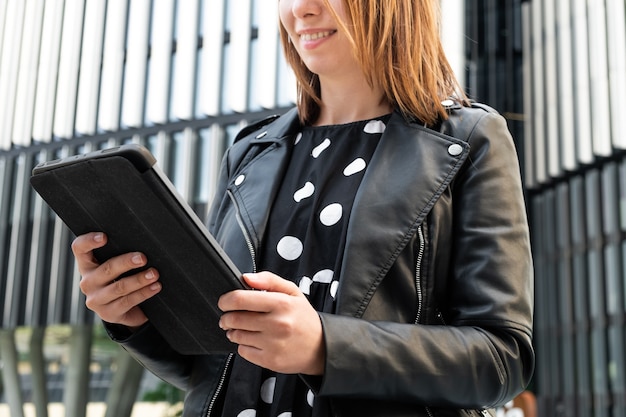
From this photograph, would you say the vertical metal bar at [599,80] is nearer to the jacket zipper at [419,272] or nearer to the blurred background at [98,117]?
the blurred background at [98,117]

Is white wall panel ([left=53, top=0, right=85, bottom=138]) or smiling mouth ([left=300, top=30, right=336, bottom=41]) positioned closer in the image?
smiling mouth ([left=300, top=30, right=336, bottom=41])

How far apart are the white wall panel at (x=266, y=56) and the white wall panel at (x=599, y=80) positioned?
8232 millimetres

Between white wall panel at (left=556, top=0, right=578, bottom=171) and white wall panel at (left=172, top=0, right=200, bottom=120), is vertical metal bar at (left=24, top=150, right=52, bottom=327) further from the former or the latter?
white wall panel at (left=556, top=0, right=578, bottom=171)

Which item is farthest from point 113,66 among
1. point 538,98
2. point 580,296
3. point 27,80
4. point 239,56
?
point 580,296

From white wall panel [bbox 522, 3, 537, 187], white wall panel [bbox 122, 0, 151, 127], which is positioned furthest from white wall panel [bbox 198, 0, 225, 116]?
white wall panel [bbox 522, 3, 537, 187]

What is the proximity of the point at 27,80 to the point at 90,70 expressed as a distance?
1.46 metres

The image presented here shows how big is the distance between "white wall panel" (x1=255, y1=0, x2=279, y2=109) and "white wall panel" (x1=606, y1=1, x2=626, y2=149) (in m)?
8.18

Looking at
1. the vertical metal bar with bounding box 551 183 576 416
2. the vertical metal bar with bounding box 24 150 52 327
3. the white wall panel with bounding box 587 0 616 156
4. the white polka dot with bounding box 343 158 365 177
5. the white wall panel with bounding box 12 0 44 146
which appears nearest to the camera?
the white polka dot with bounding box 343 158 365 177

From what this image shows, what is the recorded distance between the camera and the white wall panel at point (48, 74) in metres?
16.3

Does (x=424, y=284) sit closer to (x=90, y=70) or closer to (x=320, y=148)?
(x=320, y=148)

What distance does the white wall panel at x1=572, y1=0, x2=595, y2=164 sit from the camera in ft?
65.6

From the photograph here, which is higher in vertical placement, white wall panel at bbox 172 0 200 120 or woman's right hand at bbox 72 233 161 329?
white wall panel at bbox 172 0 200 120

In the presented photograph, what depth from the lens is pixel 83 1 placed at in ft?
54.1

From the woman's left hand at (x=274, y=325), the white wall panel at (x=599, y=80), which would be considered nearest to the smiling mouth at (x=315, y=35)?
the woman's left hand at (x=274, y=325)
